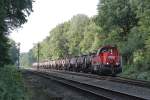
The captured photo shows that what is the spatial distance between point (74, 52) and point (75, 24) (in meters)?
21.5

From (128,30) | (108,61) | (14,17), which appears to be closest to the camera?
(14,17)

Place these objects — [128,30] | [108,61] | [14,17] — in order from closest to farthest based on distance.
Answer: [14,17]
[108,61]
[128,30]

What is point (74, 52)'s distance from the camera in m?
135

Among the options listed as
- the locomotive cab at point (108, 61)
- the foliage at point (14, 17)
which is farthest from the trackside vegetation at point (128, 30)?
the foliage at point (14, 17)

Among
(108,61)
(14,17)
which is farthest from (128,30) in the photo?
(14,17)

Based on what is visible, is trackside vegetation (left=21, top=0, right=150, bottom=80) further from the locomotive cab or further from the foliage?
the foliage

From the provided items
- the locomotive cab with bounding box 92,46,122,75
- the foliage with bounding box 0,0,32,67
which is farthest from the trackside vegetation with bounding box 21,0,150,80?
the foliage with bounding box 0,0,32,67

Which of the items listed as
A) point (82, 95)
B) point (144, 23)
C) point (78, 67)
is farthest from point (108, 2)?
point (82, 95)

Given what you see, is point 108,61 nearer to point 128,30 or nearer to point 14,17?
point 14,17

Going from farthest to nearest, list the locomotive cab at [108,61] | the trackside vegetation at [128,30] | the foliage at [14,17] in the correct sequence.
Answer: the trackside vegetation at [128,30]
the locomotive cab at [108,61]
the foliage at [14,17]

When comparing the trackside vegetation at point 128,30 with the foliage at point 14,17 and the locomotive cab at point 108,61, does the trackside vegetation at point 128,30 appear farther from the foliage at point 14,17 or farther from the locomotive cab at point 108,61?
the foliage at point 14,17

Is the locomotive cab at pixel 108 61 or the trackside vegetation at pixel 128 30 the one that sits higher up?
the trackside vegetation at pixel 128 30

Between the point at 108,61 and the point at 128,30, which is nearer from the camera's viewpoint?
the point at 108,61

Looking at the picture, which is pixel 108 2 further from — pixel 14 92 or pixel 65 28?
pixel 65 28
